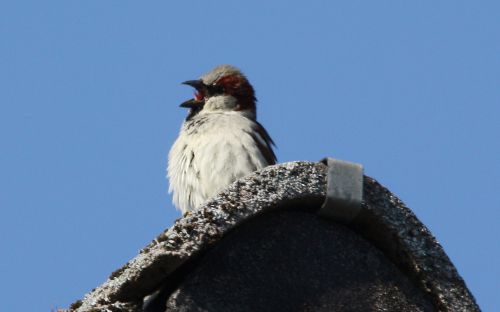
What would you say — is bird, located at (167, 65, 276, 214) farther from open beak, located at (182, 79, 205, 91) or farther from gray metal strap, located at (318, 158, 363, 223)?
gray metal strap, located at (318, 158, 363, 223)

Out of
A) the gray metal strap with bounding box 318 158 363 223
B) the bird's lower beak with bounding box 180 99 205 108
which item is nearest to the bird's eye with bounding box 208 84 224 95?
the bird's lower beak with bounding box 180 99 205 108

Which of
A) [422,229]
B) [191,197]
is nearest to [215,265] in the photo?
[422,229]

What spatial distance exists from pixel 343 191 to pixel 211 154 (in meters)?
2.84

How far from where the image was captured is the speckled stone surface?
320 cm

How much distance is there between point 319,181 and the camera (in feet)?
11.8

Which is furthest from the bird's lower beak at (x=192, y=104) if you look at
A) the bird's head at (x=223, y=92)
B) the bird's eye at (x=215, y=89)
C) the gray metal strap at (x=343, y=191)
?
the gray metal strap at (x=343, y=191)

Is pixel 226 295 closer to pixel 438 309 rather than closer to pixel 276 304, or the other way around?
pixel 276 304

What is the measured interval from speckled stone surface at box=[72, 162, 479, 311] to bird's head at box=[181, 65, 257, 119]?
13.8 feet

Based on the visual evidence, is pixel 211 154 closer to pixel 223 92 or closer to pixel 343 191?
pixel 223 92

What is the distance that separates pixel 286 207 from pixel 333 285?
31 cm

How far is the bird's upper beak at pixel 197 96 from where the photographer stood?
7855 millimetres

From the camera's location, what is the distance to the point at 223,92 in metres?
8.04

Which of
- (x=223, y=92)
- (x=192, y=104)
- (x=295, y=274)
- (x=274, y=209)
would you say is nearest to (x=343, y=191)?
(x=274, y=209)

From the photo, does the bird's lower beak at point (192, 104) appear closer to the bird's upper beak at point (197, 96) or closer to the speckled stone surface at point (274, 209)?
the bird's upper beak at point (197, 96)
